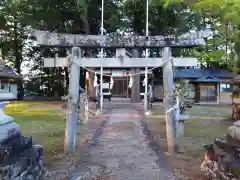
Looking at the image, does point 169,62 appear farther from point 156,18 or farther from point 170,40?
point 156,18

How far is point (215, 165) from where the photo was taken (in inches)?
193

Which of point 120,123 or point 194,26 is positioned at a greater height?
point 194,26

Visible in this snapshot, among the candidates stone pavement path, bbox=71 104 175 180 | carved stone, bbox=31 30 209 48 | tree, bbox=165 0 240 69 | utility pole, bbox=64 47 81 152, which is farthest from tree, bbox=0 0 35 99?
utility pole, bbox=64 47 81 152

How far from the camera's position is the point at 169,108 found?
7.33 m

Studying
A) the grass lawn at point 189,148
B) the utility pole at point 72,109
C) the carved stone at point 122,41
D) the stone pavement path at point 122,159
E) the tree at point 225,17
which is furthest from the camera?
the tree at point 225,17

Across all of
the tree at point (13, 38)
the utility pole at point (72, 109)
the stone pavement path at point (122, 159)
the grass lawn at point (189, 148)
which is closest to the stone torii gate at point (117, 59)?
the utility pole at point (72, 109)

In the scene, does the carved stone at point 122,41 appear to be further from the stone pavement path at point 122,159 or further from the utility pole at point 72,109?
the stone pavement path at point 122,159

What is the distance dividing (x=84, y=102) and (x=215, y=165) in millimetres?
7911

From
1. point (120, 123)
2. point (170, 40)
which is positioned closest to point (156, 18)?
point (120, 123)

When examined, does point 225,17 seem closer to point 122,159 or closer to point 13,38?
point 122,159

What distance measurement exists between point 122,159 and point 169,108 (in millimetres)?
1831

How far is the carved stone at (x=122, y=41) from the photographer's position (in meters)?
7.97

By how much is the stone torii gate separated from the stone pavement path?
2.42ft

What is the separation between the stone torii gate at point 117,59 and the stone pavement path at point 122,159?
0.74 meters
